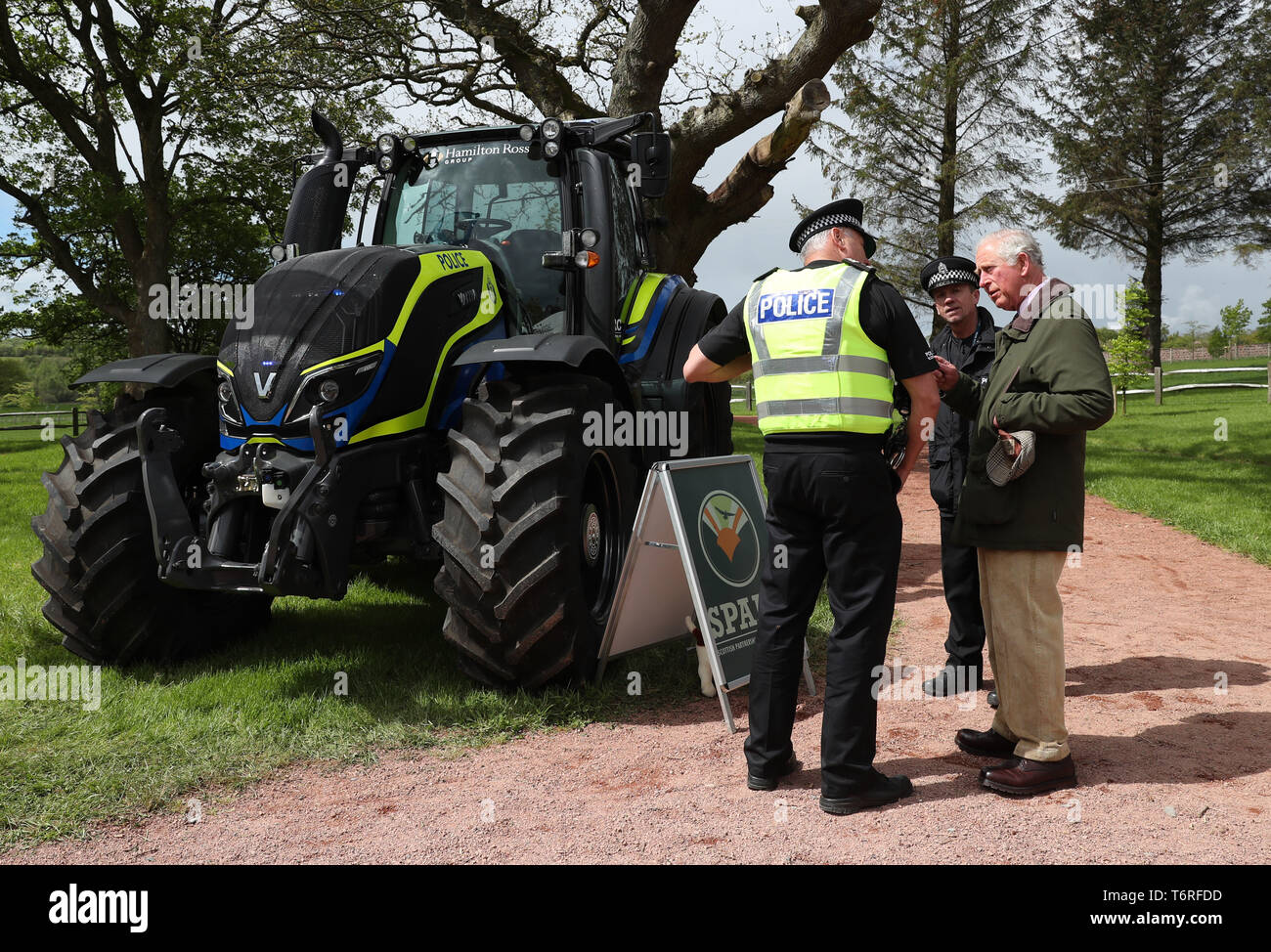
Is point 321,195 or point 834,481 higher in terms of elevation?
point 321,195

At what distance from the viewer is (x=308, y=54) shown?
14.6m

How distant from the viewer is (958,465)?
5363 millimetres

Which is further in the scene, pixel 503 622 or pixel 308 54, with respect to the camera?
pixel 308 54

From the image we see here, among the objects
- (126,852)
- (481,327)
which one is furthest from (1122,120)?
(126,852)

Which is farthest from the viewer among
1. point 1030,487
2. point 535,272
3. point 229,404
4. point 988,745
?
point 535,272

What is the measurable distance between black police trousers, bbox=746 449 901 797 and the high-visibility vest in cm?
15

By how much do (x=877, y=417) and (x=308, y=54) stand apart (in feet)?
44.2

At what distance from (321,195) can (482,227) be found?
1151 millimetres

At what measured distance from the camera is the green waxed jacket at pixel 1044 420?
388cm

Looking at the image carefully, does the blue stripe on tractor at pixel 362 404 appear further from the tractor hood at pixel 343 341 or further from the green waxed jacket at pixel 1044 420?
the green waxed jacket at pixel 1044 420

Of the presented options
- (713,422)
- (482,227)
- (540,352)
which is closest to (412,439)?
(540,352)

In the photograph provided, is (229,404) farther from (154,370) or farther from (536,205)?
(536,205)

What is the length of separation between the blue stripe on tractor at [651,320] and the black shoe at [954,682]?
2.63m

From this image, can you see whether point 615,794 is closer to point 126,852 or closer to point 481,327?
point 126,852
